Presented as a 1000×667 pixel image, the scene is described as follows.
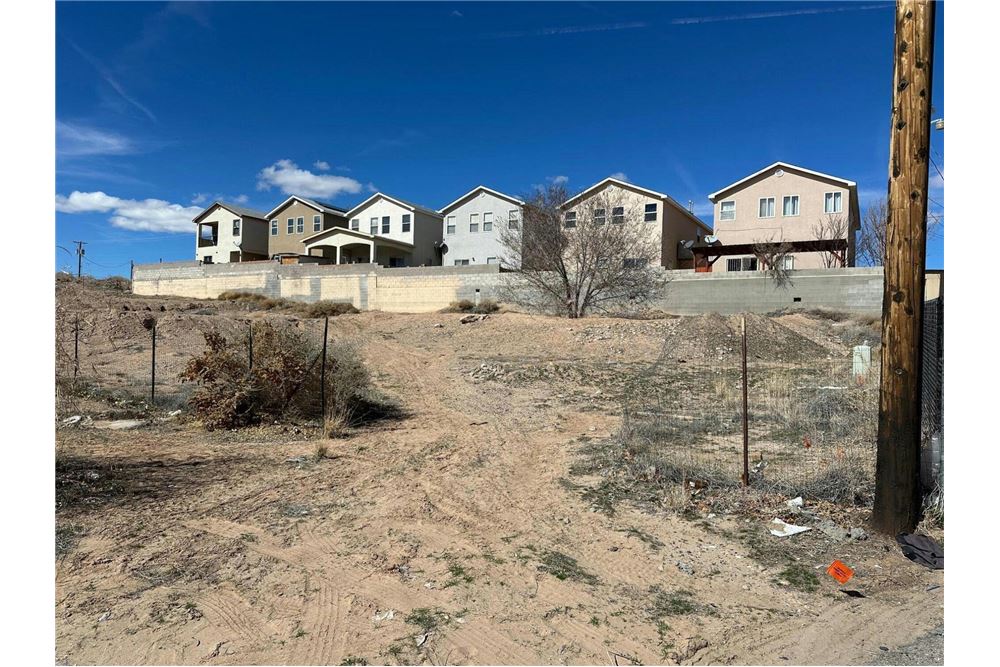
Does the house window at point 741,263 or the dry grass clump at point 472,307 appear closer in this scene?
the dry grass clump at point 472,307

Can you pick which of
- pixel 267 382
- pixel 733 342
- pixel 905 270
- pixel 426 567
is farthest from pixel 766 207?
pixel 426 567

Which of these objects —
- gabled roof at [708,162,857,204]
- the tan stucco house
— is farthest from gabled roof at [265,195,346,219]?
gabled roof at [708,162,857,204]

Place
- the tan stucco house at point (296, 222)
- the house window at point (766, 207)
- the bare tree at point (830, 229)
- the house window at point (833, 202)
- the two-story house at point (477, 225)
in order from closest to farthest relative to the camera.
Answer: the bare tree at point (830, 229)
the house window at point (833, 202)
the house window at point (766, 207)
the two-story house at point (477, 225)
the tan stucco house at point (296, 222)

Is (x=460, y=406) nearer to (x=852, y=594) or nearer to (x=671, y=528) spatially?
(x=671, y=528)

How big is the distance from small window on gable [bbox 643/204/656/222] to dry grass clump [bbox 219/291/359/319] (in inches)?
702

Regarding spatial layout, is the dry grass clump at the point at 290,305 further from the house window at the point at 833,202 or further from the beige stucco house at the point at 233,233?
the house window at the point at 833,202

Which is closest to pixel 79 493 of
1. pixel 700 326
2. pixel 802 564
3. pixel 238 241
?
pixel 802 564

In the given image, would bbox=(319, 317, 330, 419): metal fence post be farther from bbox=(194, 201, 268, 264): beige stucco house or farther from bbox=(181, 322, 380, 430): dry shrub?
bbox=(194, 201, 268, 264): beige stucco house

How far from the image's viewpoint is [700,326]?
21156 millimetres

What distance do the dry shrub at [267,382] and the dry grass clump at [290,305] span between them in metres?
22.1

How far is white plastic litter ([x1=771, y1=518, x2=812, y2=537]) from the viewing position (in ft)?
16.7

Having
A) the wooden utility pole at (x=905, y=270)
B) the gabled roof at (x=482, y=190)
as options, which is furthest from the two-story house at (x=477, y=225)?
the wooden utility pole at (x=905, y=270)

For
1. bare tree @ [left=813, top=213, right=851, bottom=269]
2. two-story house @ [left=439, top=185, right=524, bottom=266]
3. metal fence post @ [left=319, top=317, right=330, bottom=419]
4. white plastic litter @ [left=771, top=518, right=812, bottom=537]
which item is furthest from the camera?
two-story house @ [left=439, top=185, right=524, bottom=266]

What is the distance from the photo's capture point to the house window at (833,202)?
1351 inches
